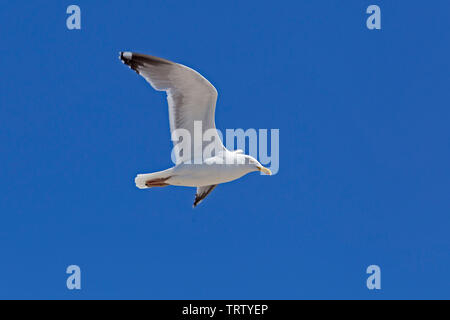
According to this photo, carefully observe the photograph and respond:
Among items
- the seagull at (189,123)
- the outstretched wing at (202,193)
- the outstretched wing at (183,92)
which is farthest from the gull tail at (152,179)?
the outstretched wing at (202,193)

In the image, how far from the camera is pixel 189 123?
12.1 m

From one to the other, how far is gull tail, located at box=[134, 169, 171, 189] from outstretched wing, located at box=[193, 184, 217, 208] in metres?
1.38

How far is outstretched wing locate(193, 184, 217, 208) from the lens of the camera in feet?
43.8

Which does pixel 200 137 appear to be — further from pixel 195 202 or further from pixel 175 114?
pixel 195 202

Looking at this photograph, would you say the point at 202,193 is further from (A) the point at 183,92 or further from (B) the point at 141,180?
(A) the point at 183,92

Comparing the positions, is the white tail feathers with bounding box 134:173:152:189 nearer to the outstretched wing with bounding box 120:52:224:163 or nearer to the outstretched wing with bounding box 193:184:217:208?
the outstretched wing with bounding box 120:52:224:163

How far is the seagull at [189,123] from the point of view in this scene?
11.8 meters

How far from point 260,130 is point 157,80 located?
4.95 ft

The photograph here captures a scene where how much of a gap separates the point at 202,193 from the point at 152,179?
61.6 inches

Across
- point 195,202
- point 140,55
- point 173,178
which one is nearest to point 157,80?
point 140,55

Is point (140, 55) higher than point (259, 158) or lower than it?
higher

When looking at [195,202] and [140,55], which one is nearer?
[140,55]

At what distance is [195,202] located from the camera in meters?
13.4

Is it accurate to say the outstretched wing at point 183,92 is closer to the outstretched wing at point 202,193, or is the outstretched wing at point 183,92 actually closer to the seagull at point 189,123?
the seagull at point 189,123
